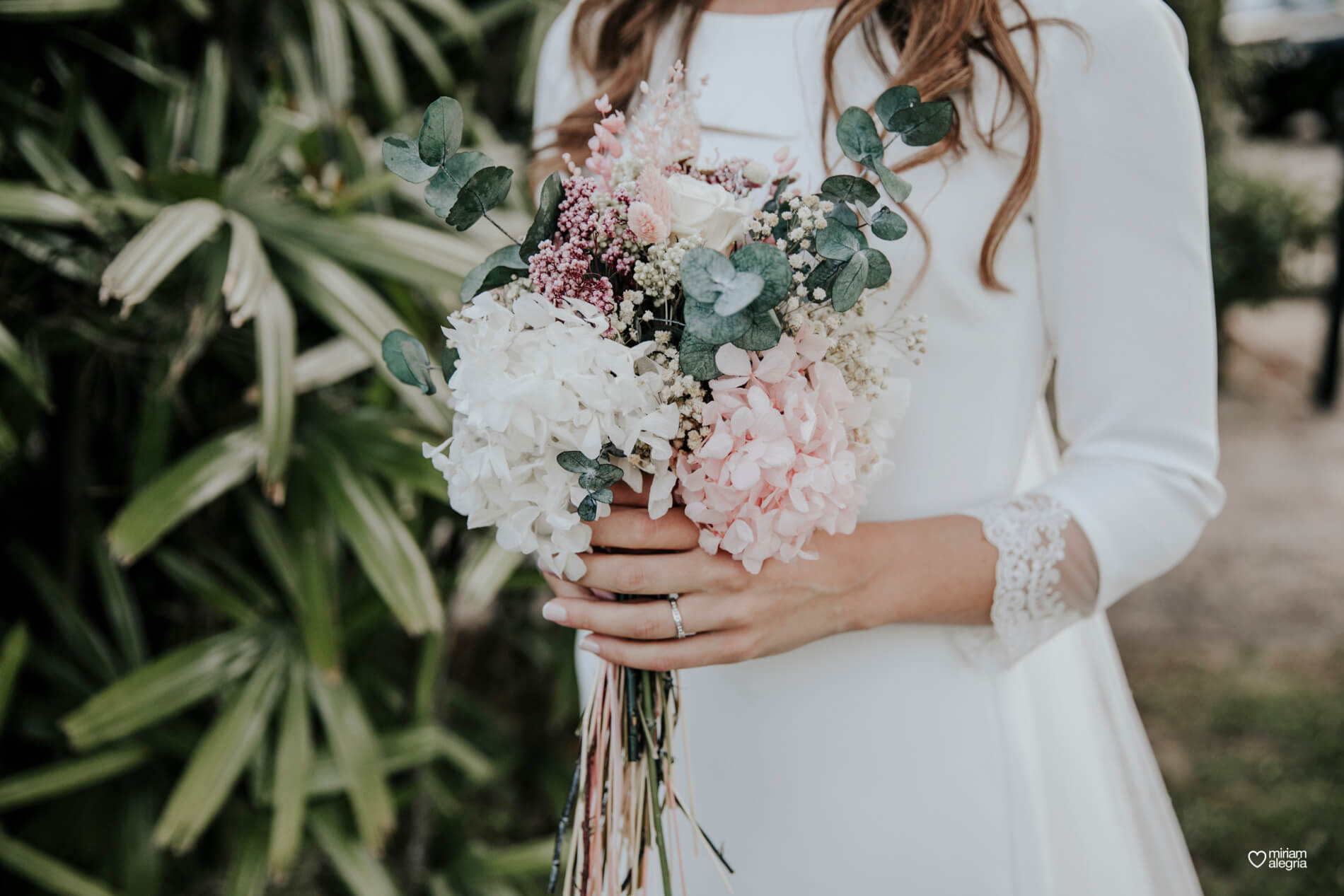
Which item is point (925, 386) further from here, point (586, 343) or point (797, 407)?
point (586, 343)

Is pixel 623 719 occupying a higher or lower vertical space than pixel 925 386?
lower

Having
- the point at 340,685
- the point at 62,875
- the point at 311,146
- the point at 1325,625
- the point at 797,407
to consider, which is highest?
the point at 797,407

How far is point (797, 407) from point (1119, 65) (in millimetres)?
503

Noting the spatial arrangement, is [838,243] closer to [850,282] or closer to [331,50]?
[850,282]

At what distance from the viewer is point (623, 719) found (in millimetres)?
959

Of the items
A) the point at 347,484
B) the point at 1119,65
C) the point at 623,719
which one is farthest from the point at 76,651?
the point at 1119,65

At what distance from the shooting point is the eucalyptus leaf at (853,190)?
763 millimetres

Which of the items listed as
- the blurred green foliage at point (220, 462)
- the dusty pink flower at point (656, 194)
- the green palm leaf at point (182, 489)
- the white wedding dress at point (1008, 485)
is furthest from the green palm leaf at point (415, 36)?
the dusty pink flower at point (656, 194)

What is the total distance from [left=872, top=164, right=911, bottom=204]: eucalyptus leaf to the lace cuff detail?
16.6 inches

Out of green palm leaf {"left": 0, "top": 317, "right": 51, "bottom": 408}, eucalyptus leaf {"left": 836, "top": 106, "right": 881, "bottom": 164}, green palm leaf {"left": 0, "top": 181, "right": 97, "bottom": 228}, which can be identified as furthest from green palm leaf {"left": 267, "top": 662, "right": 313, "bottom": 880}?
eucalyptus leaf {"left": 836, "top": 106, "right": 881, "bottom": 164}

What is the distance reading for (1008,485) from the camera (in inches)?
45.1

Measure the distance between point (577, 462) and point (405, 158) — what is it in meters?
0.28

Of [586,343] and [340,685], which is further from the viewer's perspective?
[340,685]

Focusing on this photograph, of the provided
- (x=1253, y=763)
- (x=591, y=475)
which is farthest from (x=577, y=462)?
(x=1253, y=763)
